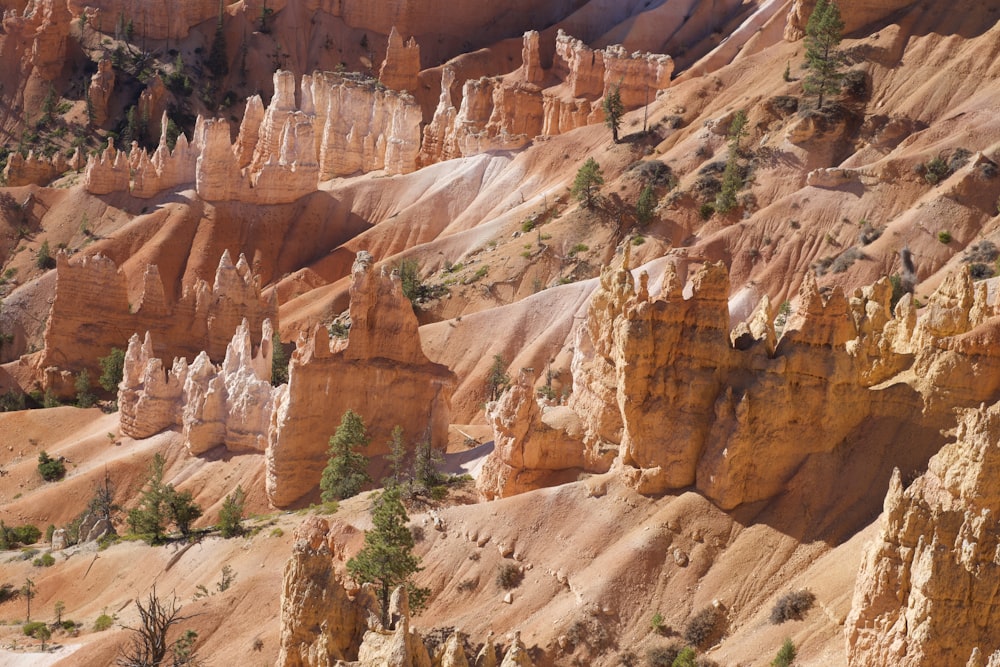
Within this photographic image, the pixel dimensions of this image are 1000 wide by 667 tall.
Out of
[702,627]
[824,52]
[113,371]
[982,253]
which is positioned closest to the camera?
[702,627]

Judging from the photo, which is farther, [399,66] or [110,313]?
[399,66]

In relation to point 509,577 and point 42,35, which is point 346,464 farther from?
point 42,35

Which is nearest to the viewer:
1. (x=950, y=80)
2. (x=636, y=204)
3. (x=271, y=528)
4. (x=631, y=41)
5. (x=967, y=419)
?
(x=967, y=419)

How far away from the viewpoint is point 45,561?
2103 inches

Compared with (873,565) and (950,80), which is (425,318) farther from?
(873,565)

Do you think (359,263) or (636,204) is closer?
(359,263)

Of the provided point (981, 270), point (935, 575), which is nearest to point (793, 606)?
point (935, 575)

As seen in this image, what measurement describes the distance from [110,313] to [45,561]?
109 ft

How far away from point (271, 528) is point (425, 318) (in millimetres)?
38879

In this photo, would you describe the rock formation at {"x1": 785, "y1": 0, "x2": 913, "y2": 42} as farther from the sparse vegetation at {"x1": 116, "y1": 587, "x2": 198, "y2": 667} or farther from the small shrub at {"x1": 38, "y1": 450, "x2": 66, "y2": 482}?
the sparse vegetation at {"x1": 116, "y1": 587, "x2": 198, "y2": 667}

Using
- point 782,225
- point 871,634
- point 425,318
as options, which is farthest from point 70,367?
point 871,634

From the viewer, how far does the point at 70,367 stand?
274ft

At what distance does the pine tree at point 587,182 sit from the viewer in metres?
90.8

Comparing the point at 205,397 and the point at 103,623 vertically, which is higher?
the point at 205,397
